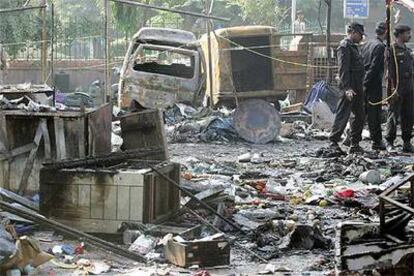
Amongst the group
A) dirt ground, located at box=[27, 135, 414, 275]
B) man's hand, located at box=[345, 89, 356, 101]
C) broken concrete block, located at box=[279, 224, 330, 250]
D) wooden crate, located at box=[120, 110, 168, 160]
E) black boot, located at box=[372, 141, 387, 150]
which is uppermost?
man's hand, located at box=[345, 89, 356, 101]

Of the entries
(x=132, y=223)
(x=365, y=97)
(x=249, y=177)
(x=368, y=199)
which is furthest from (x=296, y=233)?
(x=365, y=97)

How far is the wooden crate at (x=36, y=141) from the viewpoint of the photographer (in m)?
7.98

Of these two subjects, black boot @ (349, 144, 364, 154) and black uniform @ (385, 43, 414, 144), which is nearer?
black boot @ (349, 144, 364, 154)

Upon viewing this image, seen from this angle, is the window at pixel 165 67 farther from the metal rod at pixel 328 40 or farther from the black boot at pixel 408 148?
the black boot at pixel 408 148

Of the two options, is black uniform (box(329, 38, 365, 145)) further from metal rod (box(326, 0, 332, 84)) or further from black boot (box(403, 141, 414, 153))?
metal rod (box(326, 0, 332, 84))

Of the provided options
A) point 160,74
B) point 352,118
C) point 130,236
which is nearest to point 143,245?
point 130,236

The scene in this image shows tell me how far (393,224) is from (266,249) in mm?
1470

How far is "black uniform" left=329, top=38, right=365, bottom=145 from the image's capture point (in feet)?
39.7

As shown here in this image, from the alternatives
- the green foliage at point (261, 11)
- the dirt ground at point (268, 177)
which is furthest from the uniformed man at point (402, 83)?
the green foliage at point (261, 11)

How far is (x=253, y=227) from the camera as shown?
7.37 metres

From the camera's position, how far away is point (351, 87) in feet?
40.0

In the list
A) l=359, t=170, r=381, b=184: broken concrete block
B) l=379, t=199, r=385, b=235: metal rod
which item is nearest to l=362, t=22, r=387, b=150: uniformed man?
l=359, t=170, r=381, b=184: broken concrete block

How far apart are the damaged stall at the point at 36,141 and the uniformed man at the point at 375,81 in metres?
5.90

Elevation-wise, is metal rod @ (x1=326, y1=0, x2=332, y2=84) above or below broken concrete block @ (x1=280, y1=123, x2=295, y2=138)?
above
